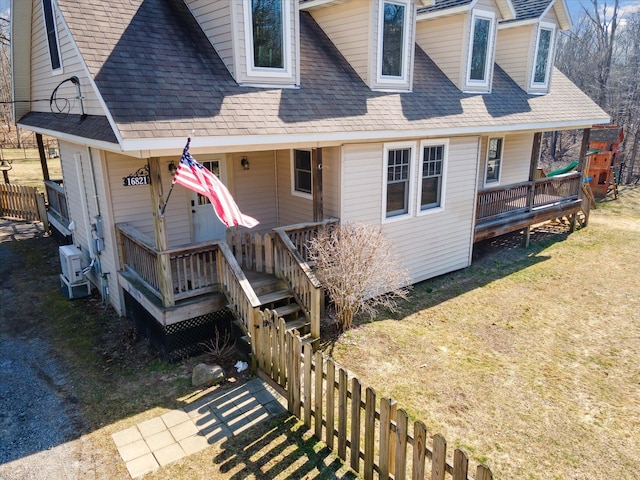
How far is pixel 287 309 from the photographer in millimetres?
7957

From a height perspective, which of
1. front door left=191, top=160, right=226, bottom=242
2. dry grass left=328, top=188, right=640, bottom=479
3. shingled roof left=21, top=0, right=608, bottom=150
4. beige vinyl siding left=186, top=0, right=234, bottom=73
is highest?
beige vinyl siding left=186, top=0, right=234, bottom=73

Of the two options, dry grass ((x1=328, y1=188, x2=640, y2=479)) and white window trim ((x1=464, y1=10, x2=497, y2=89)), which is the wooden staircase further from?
white window trim ((x1=464, y1=10, x2=497, y2=89))

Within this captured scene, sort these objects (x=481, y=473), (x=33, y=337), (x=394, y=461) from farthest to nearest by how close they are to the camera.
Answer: (x=33, y=337) < (x=394, y=461) < (x=481, y=473)

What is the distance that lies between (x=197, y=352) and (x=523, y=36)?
1313 centimetres

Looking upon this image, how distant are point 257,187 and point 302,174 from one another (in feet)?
3.74

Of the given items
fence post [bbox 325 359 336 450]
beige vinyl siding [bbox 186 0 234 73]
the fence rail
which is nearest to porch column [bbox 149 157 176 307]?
beige vinyl siding [bbox 186 0 234 73]

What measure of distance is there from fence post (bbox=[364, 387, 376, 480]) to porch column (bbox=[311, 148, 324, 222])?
15.9 feet

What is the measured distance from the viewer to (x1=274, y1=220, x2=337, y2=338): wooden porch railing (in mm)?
7590

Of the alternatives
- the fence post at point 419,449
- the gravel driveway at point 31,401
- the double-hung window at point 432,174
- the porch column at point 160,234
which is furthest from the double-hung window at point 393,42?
the gravel driveway at point 31,401

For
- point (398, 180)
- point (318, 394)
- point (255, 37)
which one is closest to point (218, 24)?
point (255, 37)

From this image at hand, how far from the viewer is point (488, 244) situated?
1452 centimetres

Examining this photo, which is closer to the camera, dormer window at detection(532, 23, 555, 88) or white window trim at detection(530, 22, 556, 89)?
white window trim at detection(530, 22, 556, 89)

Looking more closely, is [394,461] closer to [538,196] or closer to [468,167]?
[468,167]

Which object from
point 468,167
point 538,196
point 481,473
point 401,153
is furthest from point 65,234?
point 538,196
